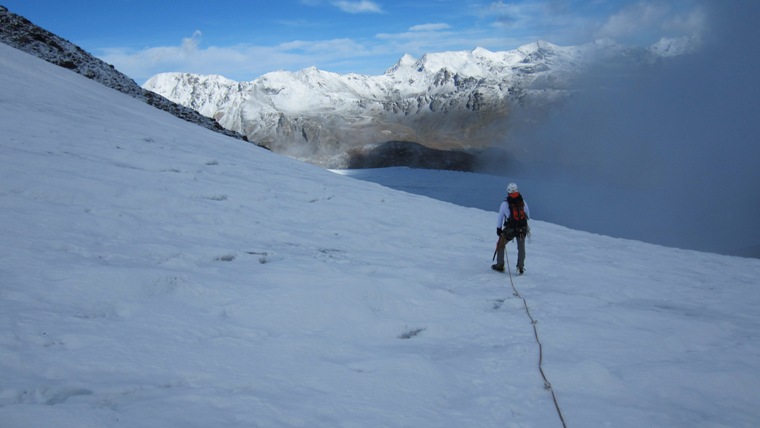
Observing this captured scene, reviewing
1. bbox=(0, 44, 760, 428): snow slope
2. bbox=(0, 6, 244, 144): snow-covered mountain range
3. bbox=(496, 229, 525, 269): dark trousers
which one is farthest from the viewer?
bbox=(0, 6, 244, 144): snow-covered mountain range

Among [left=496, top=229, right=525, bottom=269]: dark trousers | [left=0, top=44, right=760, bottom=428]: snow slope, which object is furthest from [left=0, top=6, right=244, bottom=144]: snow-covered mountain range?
[left=496, top=229, right=525, bottom=269]: dark trousers

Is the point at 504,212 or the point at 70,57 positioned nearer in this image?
the point at 504,212

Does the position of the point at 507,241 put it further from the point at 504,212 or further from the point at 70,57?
the point at 70,57

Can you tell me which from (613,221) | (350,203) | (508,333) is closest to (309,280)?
(508,333)

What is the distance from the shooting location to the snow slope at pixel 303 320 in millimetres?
4297

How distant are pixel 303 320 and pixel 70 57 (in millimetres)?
33077

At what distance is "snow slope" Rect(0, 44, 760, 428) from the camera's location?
430 cm

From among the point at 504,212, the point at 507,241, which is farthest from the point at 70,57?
the point at 507,241

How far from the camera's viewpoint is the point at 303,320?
6234 mm

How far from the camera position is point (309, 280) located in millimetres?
7469

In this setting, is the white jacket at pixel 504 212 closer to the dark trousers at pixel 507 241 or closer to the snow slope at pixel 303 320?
the dark trousers at pixel 507 241

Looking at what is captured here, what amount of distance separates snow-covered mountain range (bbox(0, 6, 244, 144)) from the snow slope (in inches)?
734

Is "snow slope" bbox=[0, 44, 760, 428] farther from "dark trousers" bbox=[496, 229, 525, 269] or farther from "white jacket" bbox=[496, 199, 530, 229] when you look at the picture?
"white jacket" bbox=[496, 199, 530, 229]

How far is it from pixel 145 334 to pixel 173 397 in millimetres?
1311
